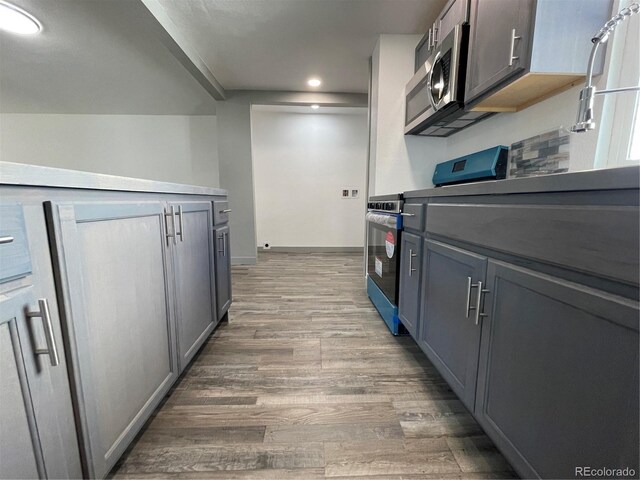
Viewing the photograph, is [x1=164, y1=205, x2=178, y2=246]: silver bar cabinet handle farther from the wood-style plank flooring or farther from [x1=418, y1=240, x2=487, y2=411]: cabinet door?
[x1=418, y1=240, x2=487, y2=411]: cabinet door

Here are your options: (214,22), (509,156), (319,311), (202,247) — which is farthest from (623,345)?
(214,22)

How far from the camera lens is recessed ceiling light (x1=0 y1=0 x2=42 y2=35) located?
1.92 metres

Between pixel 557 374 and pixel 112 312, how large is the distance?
1.23 metres

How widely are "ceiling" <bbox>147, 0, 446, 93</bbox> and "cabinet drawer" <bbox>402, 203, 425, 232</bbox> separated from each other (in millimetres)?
1612

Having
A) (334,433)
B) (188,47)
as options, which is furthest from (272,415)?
(188,47)

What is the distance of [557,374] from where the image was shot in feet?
2.01

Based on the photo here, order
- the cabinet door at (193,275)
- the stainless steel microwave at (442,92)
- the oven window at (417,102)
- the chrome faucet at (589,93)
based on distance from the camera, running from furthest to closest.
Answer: the oven window at (417,102), the stainless steel microwave at (442,92), the cabinet door at (193,275), the chrome faucet at (589,93)

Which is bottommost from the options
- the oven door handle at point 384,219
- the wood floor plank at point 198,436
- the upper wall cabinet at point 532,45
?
the wood floor plank at point 198,436

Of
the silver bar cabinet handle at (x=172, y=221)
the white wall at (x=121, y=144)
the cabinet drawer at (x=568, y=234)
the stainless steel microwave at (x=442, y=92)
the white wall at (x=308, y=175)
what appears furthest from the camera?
the white wall at (x=308, y=175)

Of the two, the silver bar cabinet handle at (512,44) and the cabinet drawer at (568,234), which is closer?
the cabinet drawer at (568,234)

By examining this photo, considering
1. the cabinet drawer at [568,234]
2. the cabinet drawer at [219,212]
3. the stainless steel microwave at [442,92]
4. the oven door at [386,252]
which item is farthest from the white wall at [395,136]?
the cabinet drawer at [568,234]

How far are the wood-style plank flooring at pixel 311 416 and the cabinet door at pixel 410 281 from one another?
231 mm

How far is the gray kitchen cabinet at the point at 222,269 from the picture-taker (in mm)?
1703

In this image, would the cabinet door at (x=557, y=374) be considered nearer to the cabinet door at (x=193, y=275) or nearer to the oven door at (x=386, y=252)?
the oven door at (x=386, y=252)
